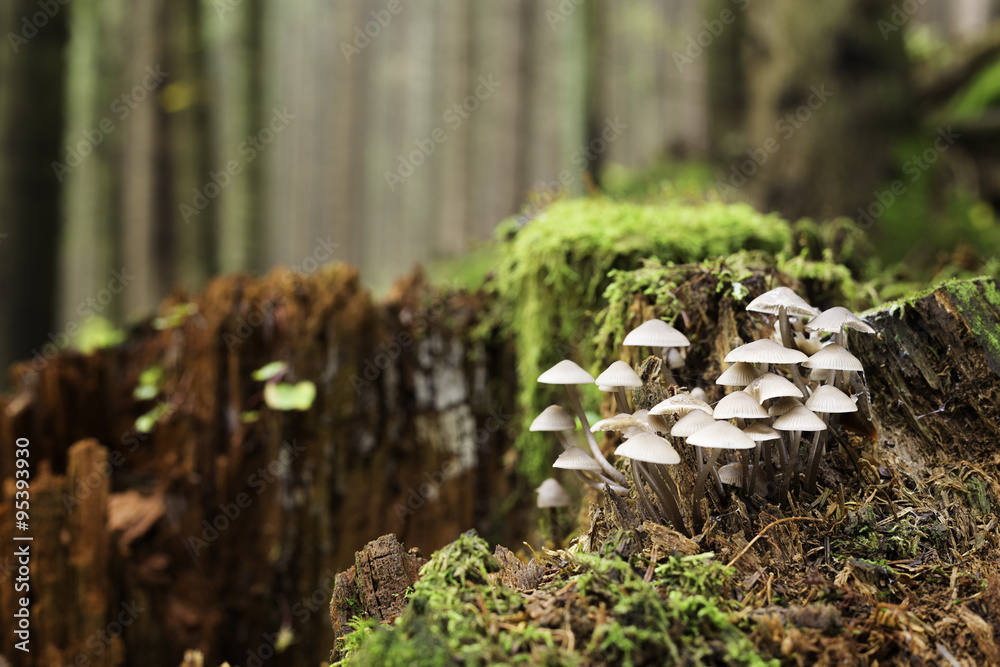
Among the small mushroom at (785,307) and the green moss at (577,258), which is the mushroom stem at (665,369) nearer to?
the small mushroom at (785,307)

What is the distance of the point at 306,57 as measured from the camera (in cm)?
3794

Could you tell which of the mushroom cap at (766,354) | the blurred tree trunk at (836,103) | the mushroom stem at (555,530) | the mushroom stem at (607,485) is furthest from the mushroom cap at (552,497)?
the blurred tree trunk at (836,103)

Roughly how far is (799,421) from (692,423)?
30cm

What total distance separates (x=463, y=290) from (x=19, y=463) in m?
2.81

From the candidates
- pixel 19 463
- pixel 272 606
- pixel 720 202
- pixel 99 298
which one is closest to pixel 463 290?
pixel 720 202

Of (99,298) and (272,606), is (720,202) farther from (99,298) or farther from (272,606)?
(99,298)

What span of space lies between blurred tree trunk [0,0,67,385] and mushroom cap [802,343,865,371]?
21.7 ft

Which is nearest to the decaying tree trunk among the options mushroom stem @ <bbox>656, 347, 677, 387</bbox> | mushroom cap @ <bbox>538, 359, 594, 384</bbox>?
mushroom stem @ <bbox>656, 347, 677, 387</bbox>

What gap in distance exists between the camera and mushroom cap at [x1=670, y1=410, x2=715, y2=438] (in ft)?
6.68

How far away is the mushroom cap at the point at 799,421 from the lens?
198cm

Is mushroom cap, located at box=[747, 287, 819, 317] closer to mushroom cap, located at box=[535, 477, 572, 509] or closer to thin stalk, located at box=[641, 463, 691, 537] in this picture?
thin stalk, located at box=[641, 463, 691, 537]

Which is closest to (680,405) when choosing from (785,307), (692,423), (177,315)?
(692,423)

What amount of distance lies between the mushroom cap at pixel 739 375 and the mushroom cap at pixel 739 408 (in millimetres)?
217

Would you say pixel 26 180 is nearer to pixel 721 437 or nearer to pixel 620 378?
pixel 620 378
